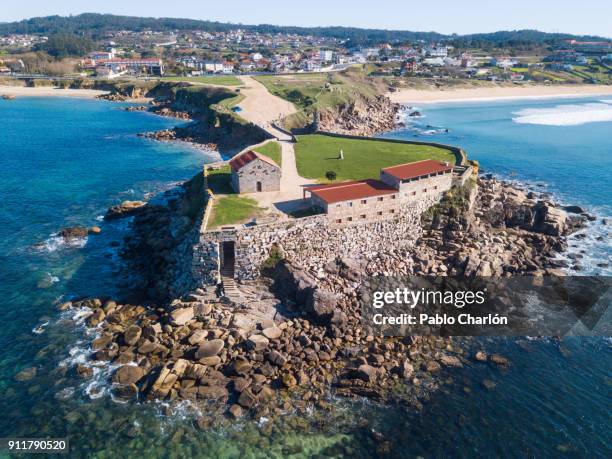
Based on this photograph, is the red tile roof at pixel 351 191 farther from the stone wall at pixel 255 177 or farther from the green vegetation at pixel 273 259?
the green vegetation at pixel 273 259

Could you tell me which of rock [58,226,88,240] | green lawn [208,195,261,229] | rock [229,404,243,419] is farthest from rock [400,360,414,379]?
rock [58,226,88,240]

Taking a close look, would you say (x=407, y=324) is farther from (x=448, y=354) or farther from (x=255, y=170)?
(x=255, y=170)

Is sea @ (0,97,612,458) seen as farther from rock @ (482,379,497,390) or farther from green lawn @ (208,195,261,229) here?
green lawn @ (208,195,261,229)

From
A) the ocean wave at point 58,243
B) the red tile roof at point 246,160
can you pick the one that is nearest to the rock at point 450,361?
the red tile roof at point 246,160

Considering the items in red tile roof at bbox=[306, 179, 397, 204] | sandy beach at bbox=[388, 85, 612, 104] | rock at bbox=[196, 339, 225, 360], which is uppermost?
sandy beach at bbox=[388, 85, 612, 104]

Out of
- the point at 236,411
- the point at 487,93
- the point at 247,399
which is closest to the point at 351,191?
the point at 247,399

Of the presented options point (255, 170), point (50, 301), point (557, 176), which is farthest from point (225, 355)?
point (557, 176)

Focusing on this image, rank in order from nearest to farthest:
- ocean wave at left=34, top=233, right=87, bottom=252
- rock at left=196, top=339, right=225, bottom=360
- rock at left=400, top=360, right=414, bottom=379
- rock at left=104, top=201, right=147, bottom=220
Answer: rock at left=400, top=360, right=414, bottom=379 → rock at left=196, top=339, right=225, bottom=360 → ocean wave at left=34, top=233, right=87, bottom=252 → rock at left=104, top=201, right=147, bottom=220
